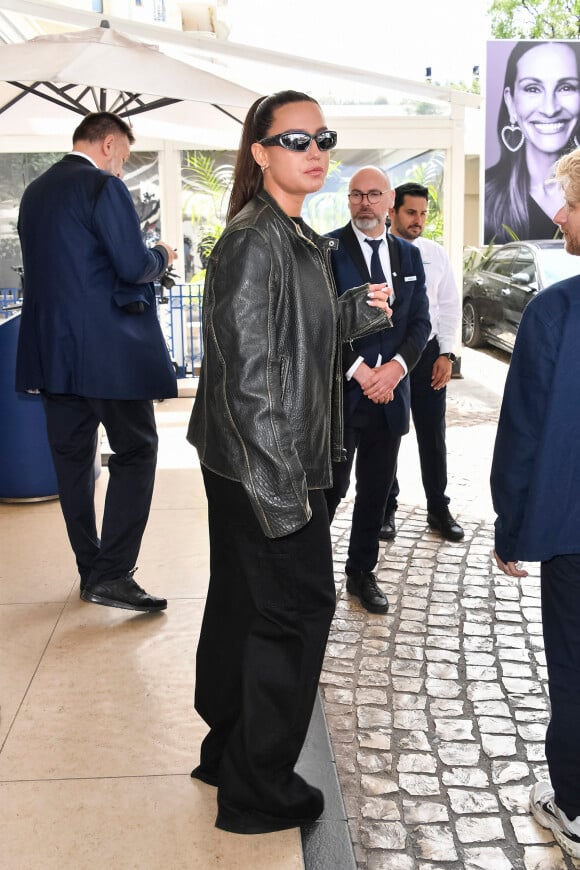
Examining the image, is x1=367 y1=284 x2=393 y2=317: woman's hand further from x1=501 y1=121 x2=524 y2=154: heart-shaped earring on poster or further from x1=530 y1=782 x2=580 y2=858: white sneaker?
x1=501 y1=121 x2=524 y2=154: heart-shaped earring on poster

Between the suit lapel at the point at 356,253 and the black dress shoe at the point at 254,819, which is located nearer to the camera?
the black dress shoe at the point at 254,819

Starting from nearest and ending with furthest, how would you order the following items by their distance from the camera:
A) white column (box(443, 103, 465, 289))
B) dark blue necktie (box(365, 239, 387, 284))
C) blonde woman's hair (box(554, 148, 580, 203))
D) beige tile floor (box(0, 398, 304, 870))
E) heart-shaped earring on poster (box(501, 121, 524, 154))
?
blonde woman's hair (box(554, 148, 580, 203)) → beige tile floor (box(0, 398, 304, 870)) → dark blue necktie (box(365, 239, 387, 284)) → white column (box(443, 103, 465, 289)) → heart-shaped earring on poster (box(501, 121, 524, 154))

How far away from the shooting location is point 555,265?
13.4m

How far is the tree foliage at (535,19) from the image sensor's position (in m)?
35.6

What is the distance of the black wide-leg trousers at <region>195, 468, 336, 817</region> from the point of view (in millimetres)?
2662

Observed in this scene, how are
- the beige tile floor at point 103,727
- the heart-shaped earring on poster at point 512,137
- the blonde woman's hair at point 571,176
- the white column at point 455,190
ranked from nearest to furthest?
1. the blonde woman's hair at point 571,176
2. the beige tile floor at point 103,727
3. the white column at point 455,190
4. the heart-shaped earring on poster at point 512,137

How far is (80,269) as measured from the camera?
4.28 m

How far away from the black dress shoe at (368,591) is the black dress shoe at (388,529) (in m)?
0.99

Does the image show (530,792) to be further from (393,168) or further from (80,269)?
(393,168)

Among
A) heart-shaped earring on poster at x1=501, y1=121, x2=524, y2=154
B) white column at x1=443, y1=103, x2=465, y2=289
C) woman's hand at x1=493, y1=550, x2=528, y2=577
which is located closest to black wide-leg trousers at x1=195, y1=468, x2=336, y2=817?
woman's hand at x1=493, y1=550, x2=528, y2=577

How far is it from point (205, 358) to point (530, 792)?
69.1 inches

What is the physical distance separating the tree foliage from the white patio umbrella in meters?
32.3

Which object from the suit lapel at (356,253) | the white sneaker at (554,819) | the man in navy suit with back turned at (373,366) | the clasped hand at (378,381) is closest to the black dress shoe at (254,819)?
the white sneaker at (554,819)

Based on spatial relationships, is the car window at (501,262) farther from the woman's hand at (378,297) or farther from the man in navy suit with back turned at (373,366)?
the woman's hand at (378,297)
